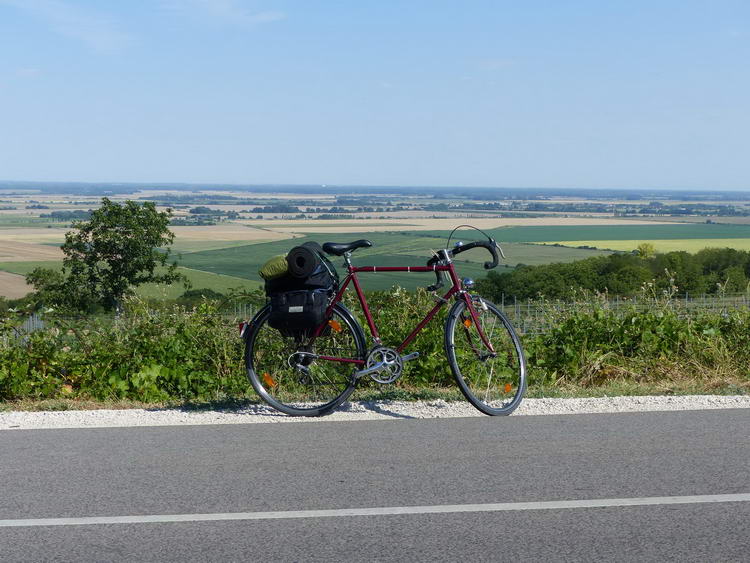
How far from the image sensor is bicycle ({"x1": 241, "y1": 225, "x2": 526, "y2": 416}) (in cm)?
666

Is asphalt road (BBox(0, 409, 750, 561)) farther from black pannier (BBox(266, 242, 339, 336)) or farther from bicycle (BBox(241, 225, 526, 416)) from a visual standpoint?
black pannier (BBox(266, 242, 339, 336))

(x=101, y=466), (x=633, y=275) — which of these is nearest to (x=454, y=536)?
(x=101, y=466)

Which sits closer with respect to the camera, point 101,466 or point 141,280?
point 101,466

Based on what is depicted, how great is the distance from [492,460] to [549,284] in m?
56.2

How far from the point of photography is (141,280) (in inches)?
Answer: 2731

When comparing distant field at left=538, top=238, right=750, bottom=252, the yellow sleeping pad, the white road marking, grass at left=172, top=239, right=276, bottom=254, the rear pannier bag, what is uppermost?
the yellow sleeping pad

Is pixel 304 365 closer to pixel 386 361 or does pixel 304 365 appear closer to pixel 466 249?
pixel 386 361

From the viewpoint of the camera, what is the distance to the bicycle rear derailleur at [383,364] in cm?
663

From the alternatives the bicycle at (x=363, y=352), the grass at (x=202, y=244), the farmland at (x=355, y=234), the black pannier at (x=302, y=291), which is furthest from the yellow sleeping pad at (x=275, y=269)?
the grass at (x=202, y=244)

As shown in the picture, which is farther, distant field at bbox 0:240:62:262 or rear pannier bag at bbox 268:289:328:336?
distant field at bbox 0:240:62:262

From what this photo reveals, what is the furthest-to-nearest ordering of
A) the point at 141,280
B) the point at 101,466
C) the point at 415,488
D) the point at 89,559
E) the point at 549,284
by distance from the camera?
the point at 141,280, the point at 549,284, the point at 101,466, the point at 415,488, the point at 89,559

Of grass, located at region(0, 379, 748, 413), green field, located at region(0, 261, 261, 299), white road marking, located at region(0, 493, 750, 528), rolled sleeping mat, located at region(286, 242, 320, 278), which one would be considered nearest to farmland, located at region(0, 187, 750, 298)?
green field, located at region(0, 261, 261, 299)

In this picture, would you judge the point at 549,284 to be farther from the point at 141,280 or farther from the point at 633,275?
the point at 141,280

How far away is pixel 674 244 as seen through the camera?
102 meters
